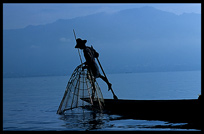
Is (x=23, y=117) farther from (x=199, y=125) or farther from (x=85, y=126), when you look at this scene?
(x=199, y=125)

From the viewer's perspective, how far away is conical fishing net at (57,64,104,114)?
11.0m

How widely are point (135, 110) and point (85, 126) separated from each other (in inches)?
86.4

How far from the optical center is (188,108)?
29.5 ft

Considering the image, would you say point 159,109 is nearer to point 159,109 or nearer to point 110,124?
point 159,109

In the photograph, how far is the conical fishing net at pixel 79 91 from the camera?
11016 mm

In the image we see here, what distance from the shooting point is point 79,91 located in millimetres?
11117

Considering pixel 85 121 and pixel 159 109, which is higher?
pixel 159 109

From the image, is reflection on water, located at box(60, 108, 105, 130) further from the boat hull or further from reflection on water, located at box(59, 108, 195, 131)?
the boat hull

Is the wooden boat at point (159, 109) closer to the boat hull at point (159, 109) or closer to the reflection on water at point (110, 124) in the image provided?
the boat hull at point (159, 109)

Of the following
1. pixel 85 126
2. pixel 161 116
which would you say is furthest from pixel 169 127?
pixel 85 126

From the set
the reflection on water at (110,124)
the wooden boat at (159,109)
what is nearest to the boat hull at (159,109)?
the wooden boat at (159,109)

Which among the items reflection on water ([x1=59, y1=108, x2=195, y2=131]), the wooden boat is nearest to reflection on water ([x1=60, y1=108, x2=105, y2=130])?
reflection on water ([x1=59, y1=108, x2=195, y2=131])

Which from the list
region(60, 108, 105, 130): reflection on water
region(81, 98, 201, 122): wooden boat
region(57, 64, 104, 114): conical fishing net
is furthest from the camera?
region(57, 64, 104, 114): conical fishing net

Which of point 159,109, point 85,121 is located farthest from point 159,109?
point 85,121
